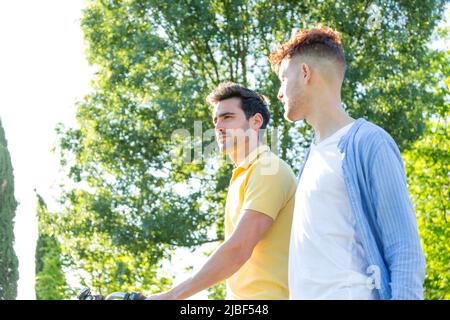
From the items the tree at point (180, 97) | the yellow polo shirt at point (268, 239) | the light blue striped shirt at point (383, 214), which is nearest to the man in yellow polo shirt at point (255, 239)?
the yellow polo shirt at point (268, 239)

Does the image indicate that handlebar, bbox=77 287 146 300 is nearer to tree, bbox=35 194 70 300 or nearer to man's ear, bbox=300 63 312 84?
man's ear, bbox=300 63 312 84

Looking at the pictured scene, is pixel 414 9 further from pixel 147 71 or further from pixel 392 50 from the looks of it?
pixel 147 71

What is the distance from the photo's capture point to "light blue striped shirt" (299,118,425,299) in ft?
8.18

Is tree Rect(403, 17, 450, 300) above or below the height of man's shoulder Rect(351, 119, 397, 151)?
above

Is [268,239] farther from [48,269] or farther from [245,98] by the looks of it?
[48,269]

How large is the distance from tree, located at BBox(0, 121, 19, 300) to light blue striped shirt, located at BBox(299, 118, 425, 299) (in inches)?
692

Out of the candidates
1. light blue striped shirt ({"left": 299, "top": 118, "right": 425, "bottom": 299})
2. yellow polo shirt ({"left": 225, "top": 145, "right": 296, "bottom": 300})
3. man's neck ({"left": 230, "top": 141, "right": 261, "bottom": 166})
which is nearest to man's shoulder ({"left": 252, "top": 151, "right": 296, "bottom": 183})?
yellow polo shirt ({"left": 225, "top": 145, "right": 296, "bottom": 300})

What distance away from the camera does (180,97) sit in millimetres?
15125

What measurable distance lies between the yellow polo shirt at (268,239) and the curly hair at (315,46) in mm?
672

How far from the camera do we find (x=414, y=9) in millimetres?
→ 15836

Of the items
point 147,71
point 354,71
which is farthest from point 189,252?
point 354,71

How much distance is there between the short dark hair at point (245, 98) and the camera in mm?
→ 4117

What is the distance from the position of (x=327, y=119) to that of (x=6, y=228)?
17.5m

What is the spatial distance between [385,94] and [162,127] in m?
4.05
